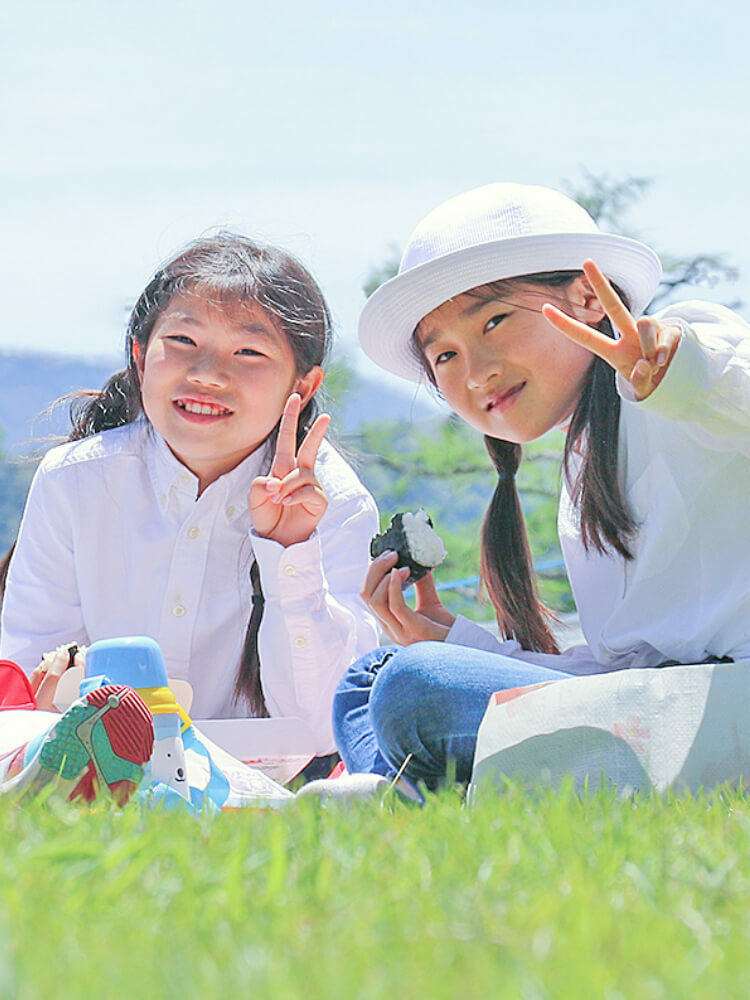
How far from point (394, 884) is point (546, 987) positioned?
0.32 metres

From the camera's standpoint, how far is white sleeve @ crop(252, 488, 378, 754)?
127 inches

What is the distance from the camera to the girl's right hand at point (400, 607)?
3.10 m

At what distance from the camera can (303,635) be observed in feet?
10.8

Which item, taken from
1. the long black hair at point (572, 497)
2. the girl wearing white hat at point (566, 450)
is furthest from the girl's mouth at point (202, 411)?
the long black hair at point (572, 497)

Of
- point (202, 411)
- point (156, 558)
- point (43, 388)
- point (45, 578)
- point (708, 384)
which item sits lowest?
point (43, 388)

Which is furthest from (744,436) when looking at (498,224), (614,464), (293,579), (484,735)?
(293,579)

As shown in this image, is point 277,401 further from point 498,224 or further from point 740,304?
point 740,304

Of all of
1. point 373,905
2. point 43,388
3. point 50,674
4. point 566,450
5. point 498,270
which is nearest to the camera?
point 373,905

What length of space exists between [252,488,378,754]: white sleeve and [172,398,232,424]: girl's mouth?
0.50 meters

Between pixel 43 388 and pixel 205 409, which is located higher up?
pixel 205 409

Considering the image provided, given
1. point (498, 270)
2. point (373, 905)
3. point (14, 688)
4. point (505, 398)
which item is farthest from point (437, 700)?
point (373, 905)

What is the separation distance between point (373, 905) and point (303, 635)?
240cm

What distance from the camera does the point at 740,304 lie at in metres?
15.8

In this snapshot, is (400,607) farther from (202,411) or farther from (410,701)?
(202,411)
